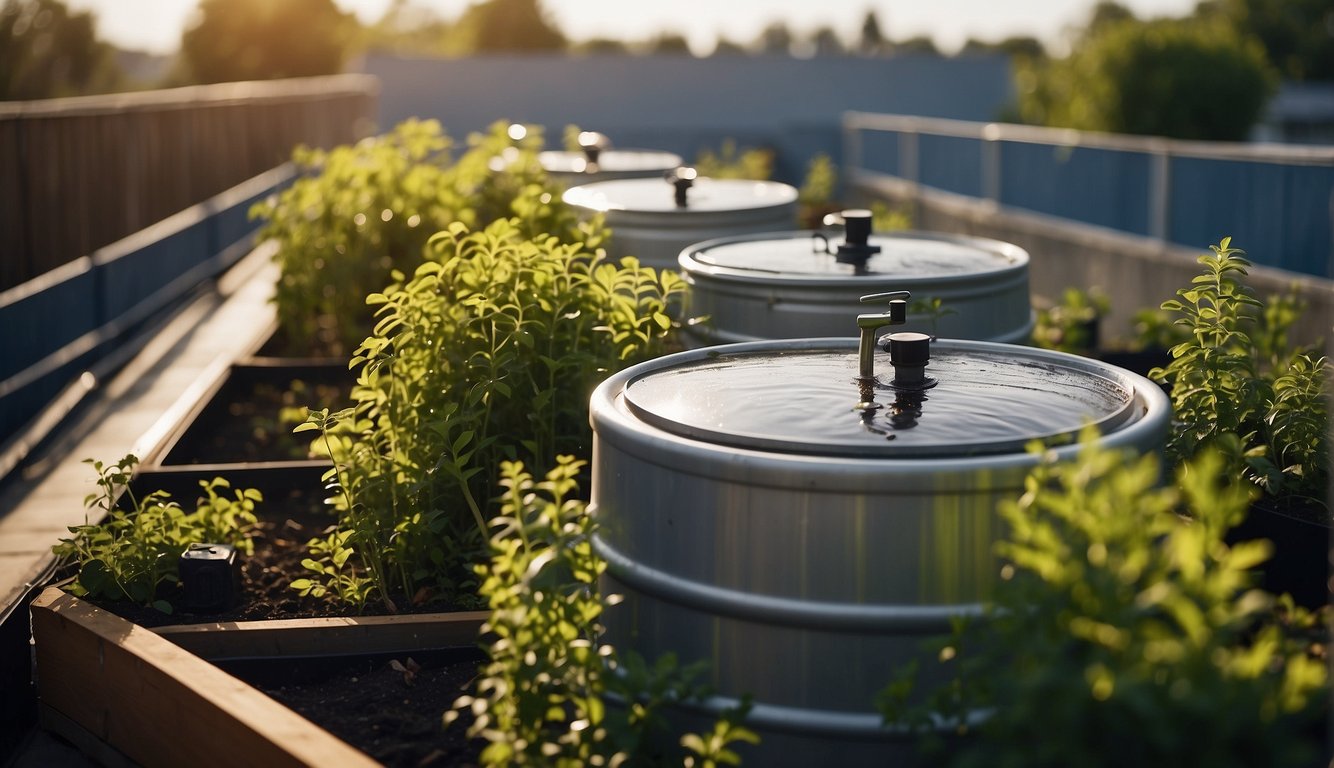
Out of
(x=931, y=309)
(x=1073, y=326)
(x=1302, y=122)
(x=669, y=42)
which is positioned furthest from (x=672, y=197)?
(x=669, y=42)

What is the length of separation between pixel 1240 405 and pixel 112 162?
9.86m

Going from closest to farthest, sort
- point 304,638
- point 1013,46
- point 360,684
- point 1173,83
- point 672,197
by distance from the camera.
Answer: point 360,684, point 304,638, point 672,197, point 1173,83, point 1013,46

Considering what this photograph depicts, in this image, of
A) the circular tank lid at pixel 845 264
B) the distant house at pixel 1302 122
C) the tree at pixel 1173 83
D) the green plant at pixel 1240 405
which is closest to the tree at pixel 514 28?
the distant house at pixel 1302 122

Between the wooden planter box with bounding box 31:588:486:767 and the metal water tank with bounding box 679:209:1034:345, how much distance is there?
1514 mm

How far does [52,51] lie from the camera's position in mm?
72562

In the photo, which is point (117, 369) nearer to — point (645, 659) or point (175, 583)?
point (175, 583)

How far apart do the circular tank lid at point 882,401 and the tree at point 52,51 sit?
190 feet

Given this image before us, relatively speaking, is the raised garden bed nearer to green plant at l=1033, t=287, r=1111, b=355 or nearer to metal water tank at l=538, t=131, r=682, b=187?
metal water tank at l=538, t=131, r=682, b=187

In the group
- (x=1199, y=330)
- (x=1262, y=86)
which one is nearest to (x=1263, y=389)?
(x=1199, y=330)

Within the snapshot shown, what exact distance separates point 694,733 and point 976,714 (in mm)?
625

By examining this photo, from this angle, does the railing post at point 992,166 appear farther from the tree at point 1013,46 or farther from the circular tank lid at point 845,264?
the tree at point 1013,46

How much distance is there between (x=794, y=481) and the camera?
2.93m

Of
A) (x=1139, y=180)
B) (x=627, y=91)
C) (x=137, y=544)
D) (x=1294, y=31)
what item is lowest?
(x=137, y=544)

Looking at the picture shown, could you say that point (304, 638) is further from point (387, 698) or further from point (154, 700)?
point (154, 700)
